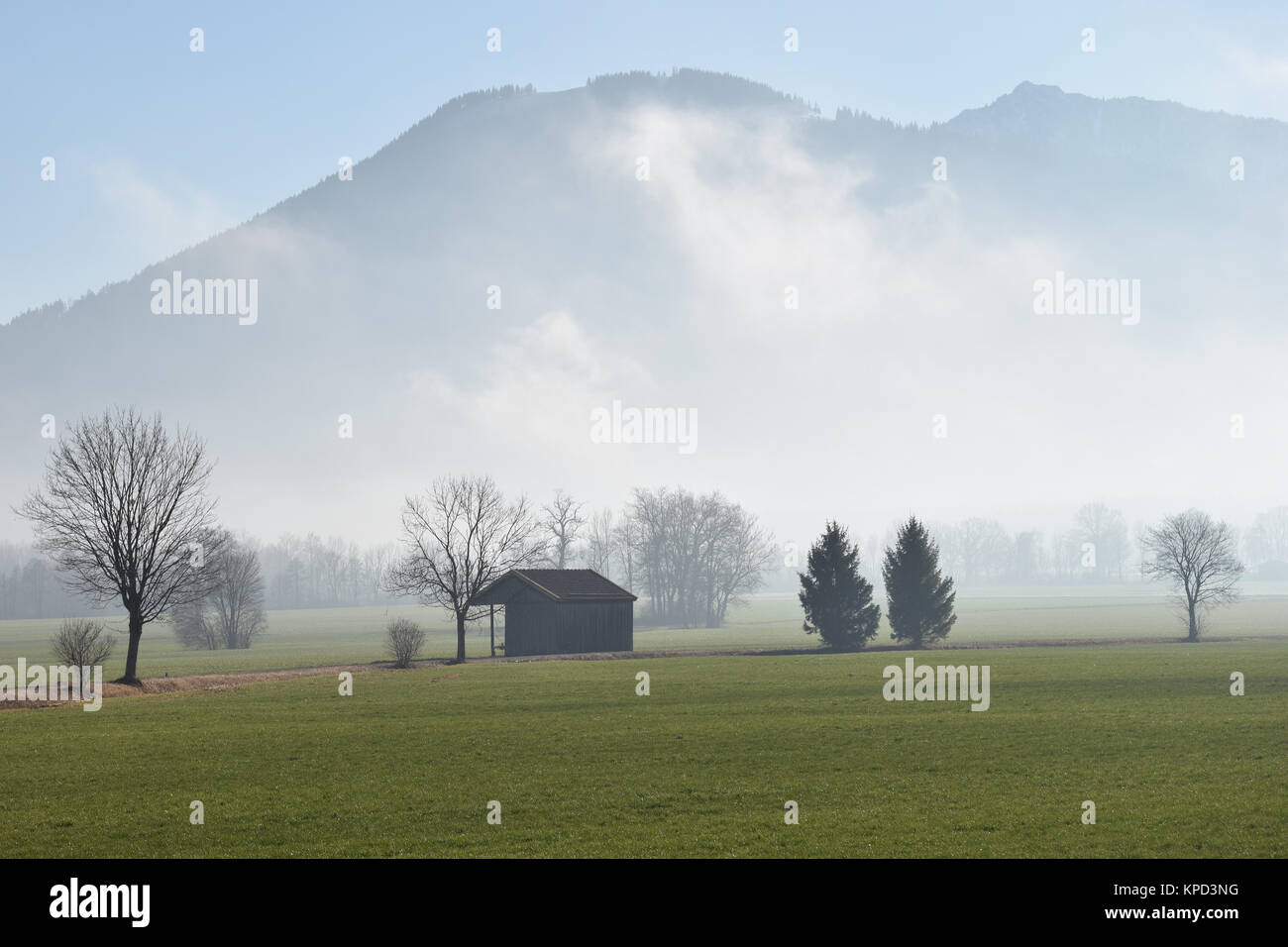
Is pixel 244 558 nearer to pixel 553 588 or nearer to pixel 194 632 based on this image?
pixel 194 632

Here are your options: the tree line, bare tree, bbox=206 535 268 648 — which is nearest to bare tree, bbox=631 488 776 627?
the tree line

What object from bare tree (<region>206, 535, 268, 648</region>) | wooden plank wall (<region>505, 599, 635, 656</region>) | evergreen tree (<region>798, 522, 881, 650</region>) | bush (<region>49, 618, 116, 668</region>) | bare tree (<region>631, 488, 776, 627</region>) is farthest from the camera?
bare tree (<region>631, 488, 776, 627</region>)

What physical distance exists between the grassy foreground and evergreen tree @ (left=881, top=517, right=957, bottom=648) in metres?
31.4

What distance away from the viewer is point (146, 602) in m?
54.6

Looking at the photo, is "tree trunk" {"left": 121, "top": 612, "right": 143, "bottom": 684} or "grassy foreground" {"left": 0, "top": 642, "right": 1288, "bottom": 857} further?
"tree trunk" {"left": 121, "top": 612, "right": 143, "bottom": 684}

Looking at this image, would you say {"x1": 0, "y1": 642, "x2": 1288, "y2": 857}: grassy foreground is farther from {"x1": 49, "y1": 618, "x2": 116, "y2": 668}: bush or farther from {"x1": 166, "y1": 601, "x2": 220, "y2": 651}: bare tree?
{"x1": 166, "y1": 601, "x2": 220, "y2": 651}: bare tree

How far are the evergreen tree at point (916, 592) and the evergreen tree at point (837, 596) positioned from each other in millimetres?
2035

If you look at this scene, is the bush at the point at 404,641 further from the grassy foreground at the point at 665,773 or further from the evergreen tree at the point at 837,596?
the evergreen tree at the point at 837,596

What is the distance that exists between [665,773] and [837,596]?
51247mm

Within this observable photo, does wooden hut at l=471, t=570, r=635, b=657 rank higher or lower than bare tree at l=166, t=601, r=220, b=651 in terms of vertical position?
higher

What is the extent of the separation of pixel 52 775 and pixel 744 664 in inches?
1404

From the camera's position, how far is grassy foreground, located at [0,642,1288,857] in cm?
1803

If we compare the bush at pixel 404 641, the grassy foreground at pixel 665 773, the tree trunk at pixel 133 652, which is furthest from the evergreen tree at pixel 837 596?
the tree trunk at pixel 133 652
